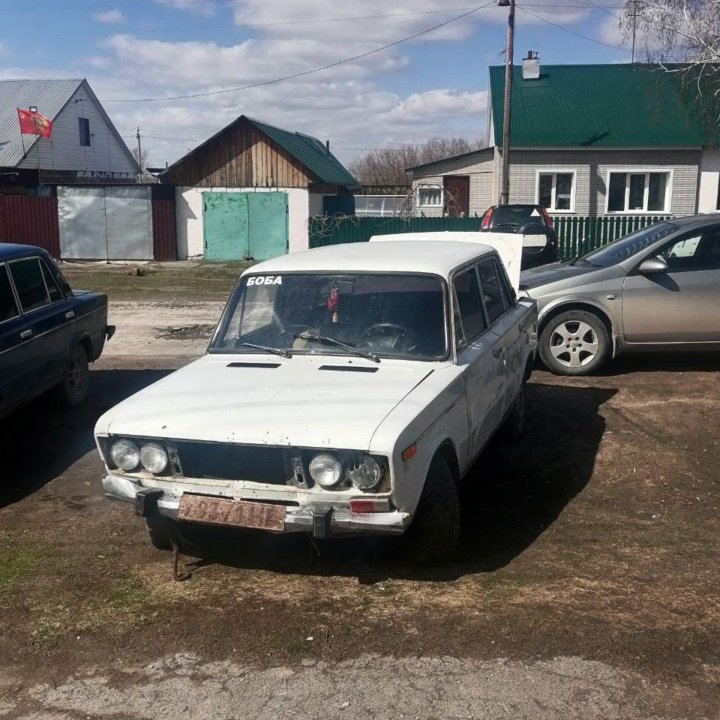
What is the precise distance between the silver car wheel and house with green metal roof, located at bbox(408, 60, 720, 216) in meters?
18.0

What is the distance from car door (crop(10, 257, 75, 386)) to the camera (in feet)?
23.8

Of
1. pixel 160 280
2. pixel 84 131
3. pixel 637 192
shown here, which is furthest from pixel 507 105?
pixel 84 131

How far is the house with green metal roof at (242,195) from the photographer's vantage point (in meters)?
25.5

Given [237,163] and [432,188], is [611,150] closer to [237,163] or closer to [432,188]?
[432,188]

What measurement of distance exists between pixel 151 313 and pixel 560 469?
33.3 ft

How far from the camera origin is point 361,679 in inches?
135

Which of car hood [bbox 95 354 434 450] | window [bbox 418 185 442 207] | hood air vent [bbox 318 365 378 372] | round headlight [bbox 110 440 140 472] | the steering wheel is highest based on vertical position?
window [bbox 418 185 442 207]

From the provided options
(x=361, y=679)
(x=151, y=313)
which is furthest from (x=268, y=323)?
(x=151, y=313)

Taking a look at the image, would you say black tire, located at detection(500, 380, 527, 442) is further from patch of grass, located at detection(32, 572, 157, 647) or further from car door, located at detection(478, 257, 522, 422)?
patch of grass, located at detection(32, 572, 157, 647)

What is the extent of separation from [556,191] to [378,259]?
2222 cm

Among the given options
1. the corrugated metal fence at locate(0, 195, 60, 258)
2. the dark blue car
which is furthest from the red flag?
the dark blue car

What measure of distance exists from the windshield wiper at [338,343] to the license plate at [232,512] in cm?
114

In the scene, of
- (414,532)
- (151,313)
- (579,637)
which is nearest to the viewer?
(579,637)

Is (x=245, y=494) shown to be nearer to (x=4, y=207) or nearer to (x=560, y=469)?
(x=560, y=469)
